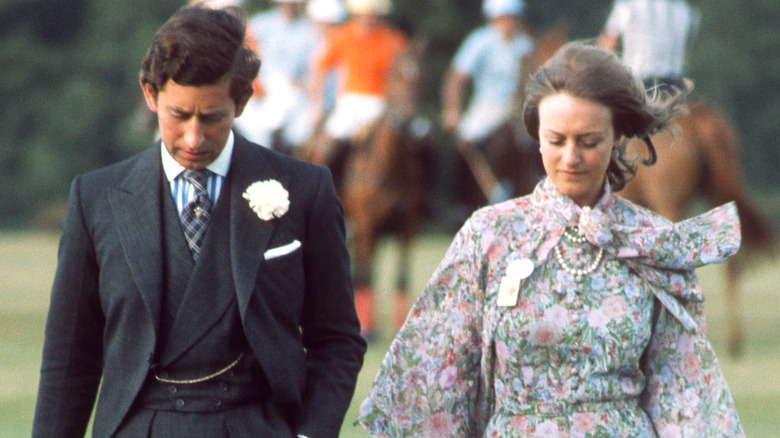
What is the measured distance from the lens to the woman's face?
2.81 meters

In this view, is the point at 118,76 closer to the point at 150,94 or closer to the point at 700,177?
the point at 700,177

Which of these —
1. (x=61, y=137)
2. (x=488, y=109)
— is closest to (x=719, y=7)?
(x=61, y=137)

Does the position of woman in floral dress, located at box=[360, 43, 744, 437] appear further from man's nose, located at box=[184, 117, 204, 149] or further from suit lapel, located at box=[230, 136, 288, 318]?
A: man's nose, located at box=[184, 117, 204, 149]

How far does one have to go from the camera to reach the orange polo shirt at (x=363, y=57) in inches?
389

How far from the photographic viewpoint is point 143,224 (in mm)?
2564

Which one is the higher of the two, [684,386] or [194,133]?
[194,133]

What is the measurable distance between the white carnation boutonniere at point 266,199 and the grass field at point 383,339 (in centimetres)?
388

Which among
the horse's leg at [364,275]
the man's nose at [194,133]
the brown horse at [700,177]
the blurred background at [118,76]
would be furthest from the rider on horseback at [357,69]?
the blurred background at [118,76]

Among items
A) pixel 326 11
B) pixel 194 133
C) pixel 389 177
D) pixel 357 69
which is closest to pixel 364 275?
pixel 389 177

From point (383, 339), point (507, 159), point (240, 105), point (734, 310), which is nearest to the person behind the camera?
point (240, 105)

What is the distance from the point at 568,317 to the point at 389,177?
23.1ft

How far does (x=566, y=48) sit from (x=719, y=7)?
26207 millimetres

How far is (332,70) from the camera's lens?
10.3 metres

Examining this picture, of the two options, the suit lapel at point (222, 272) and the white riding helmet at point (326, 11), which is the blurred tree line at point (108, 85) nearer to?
the white riding helmet at point (326, 11)
